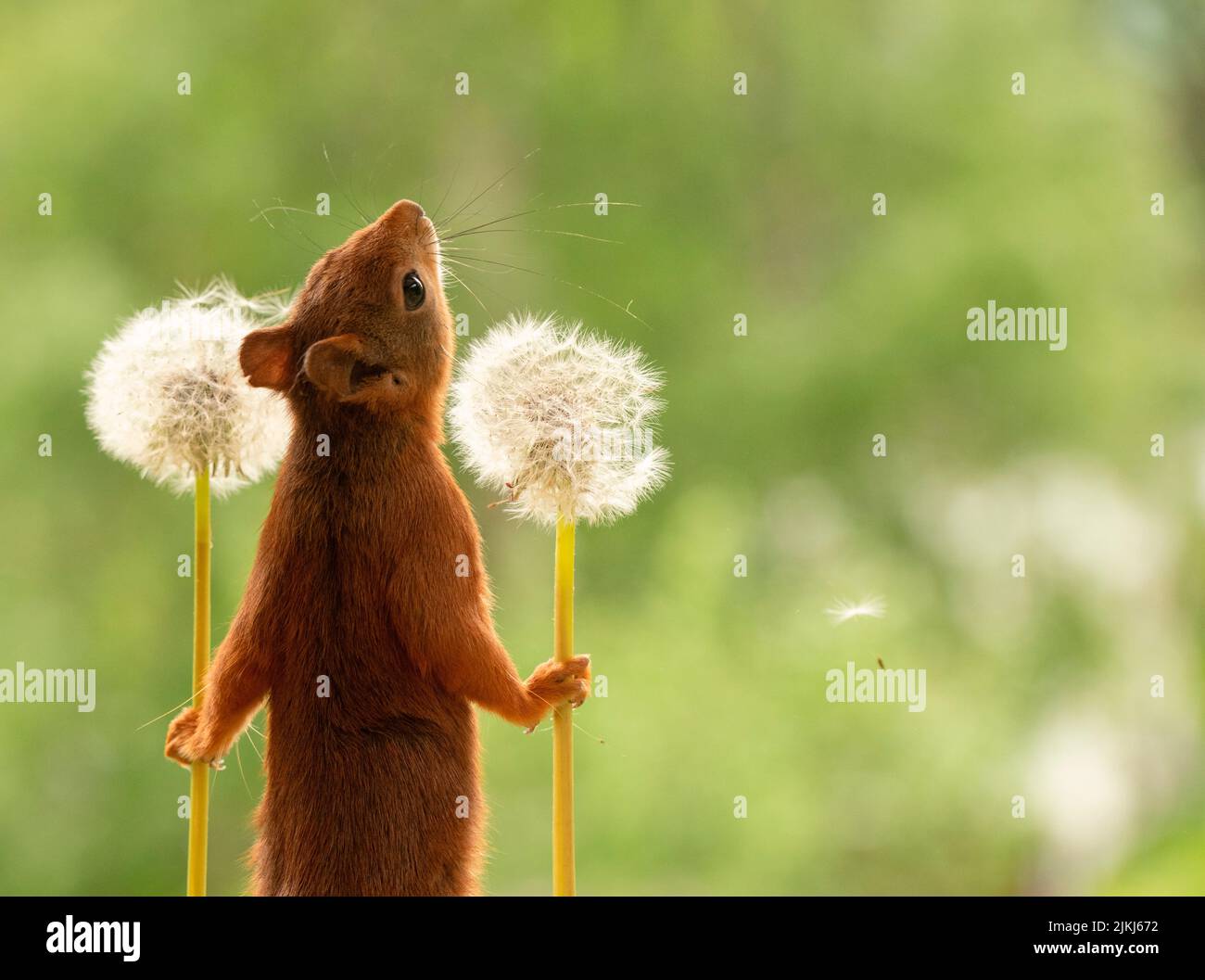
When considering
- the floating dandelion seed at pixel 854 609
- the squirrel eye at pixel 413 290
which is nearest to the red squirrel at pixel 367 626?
the squirrel eye at pixel 413 290

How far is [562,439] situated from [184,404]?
270 mm

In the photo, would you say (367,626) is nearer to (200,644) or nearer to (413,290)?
(200,644)

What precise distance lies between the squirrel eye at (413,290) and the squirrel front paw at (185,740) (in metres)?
0.33

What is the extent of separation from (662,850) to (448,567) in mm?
812

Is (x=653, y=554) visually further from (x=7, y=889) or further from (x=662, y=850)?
(x=7, y=889)

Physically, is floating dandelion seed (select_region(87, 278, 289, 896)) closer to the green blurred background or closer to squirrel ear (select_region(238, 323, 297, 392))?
squirrel ear (select_region(238, 323, 297, 392))

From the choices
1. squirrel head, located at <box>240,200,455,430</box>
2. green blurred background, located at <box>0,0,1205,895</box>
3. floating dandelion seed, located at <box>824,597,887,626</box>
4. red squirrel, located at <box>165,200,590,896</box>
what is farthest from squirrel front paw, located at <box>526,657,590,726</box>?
green blurred background, located at <box>0,0,1205,895</box>

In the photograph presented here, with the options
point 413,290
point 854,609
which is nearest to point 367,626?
point 413,290

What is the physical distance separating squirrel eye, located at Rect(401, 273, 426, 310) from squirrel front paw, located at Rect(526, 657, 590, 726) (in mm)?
278

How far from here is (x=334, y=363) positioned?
839 millimetres

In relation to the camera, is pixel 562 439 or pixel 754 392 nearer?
pixel 562 439

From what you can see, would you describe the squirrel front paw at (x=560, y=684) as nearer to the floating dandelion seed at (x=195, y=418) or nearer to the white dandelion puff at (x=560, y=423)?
the white dandelion puff at (x=560, y=423)

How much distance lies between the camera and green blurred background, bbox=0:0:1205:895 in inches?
60.2
